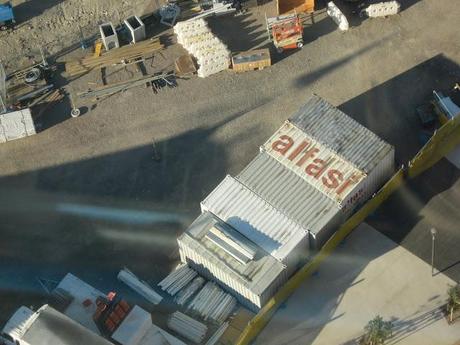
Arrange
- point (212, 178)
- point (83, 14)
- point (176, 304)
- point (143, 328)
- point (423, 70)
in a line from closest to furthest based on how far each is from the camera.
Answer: point (143, 328) < point (176, 304) < point (212, 178) < point (423, 70) < point (83, 14)

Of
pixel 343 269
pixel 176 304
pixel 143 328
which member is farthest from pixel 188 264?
pixel 343 269

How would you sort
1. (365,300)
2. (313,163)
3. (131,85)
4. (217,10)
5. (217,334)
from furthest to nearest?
(217,10) → (131,85) → (313,163) → (365,300) → (217,334)

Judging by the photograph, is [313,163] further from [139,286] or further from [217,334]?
[139,286]

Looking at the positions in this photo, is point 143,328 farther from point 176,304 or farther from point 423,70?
point 423,70

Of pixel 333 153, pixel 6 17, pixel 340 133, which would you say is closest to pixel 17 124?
pixel 6 17

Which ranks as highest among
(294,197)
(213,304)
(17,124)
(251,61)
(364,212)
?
(17,124)

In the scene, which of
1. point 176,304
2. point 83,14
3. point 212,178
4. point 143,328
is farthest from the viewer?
point 83,14

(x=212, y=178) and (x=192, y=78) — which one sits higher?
(x=192, y=78)
